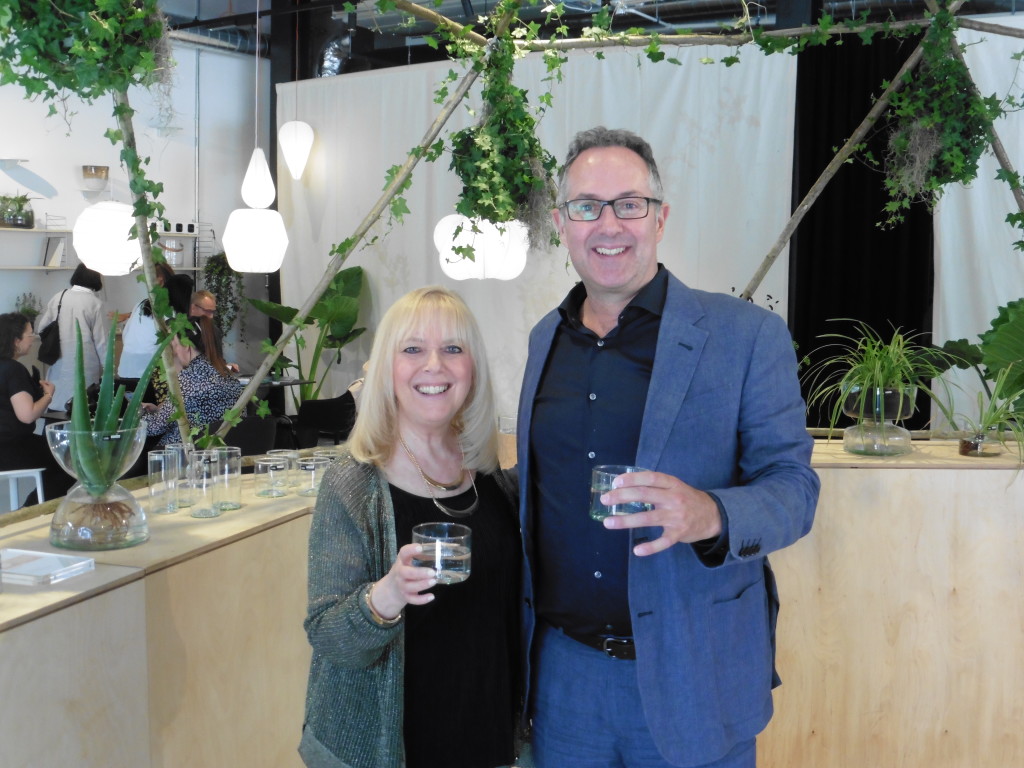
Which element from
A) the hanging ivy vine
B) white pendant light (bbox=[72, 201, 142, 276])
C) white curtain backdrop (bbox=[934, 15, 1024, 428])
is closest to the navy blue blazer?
the hanging ivy vine

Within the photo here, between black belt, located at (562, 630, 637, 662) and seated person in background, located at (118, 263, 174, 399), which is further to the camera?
seated person in background, located at (118, 263, 174, 399)

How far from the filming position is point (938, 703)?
10.5 feet

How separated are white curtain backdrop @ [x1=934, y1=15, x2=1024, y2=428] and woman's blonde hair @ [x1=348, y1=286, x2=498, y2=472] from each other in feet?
15.5

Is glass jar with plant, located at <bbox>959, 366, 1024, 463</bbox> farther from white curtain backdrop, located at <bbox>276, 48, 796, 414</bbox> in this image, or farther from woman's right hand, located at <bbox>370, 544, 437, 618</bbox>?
white curtain backdrop, located at <bbox>276, 48, 796, 414</bbox>

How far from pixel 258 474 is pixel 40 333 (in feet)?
17.0

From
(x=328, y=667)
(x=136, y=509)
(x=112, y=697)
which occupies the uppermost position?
(x=136, y=509)

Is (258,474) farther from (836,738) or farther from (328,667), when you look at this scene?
(836,738)

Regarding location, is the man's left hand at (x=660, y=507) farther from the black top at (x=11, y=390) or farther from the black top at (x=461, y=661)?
the black top at (x=11, y=390)

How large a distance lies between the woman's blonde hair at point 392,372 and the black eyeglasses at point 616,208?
11.3 inches

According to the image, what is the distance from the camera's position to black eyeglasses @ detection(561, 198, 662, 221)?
1888 mm

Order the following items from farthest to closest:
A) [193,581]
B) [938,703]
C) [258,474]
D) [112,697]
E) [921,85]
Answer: [921,85] < [938,703] < [258,474] < [193,581] < [112,697]

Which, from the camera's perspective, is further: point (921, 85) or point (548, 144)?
point (548, 144)

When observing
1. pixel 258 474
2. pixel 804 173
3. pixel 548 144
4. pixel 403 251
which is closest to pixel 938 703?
pixel 258 474

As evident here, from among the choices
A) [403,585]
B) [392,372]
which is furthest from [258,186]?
[403,585]
